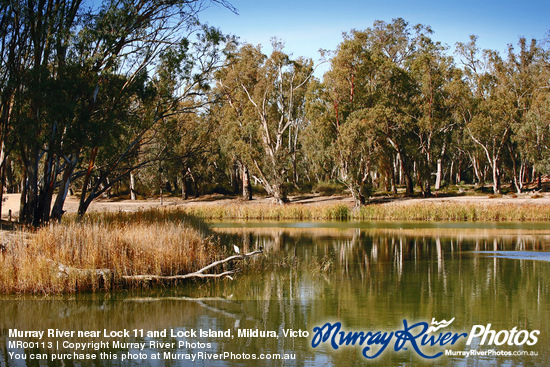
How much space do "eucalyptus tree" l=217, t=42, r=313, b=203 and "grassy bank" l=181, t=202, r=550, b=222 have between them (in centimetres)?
889

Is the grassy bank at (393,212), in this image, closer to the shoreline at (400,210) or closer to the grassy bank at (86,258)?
the shoreline at (400,210)

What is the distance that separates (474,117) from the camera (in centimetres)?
5256

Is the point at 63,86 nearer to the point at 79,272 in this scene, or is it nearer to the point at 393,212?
the point at 79,272

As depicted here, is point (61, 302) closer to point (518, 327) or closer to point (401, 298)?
point (401, 298)

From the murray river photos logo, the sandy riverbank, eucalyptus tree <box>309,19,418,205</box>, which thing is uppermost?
eucalyptus tree <box>309,19,418,205</box>

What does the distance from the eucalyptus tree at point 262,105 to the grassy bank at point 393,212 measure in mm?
8887

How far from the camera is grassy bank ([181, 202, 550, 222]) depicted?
123ft

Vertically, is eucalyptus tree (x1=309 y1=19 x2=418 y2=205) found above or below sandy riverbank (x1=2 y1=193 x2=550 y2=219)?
above

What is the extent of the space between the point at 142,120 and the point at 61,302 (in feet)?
41.0

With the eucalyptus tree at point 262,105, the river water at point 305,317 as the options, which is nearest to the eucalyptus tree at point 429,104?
the eucalyptus tree at point 262,105

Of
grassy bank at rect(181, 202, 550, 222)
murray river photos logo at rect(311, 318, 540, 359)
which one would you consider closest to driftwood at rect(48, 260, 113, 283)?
murray river photos logo at rect(311, 318, 540, 359)

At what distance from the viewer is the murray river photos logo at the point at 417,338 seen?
33.3ft

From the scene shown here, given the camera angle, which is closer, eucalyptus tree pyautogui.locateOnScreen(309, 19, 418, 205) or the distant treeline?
the distant treeline

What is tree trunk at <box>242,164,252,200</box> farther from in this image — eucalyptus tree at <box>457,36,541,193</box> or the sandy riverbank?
eucalyptus tree at <box>457,36,541,193</box>
